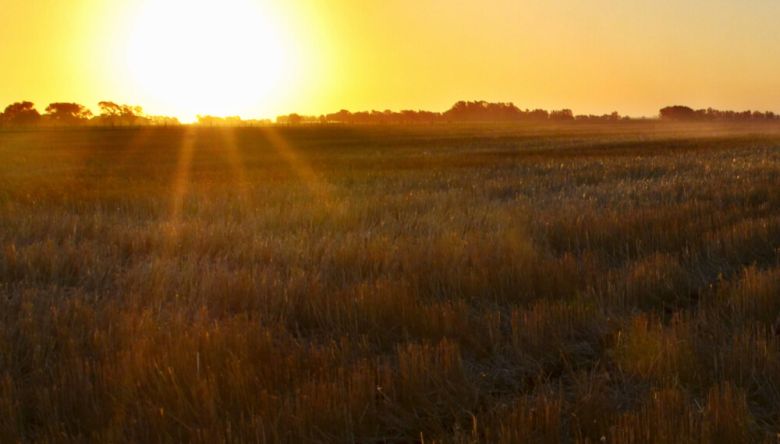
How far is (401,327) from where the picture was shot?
13.9 feet

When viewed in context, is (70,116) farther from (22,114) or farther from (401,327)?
(401,327)

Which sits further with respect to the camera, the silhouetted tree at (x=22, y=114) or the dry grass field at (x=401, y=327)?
the silhouetted tree at (x=22, y=114)

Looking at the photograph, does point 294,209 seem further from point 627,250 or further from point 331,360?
point 331,360

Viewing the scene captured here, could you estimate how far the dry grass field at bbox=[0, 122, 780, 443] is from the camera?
2900 mm

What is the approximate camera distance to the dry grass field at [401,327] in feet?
9.52

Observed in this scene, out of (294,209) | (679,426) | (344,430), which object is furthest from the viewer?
(294,209)

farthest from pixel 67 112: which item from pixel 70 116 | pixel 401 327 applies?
pixel 401 327

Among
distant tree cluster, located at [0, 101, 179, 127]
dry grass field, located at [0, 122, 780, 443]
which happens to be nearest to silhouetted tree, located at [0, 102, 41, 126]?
distant tree cluster, located at [0, 101, 179, 127]

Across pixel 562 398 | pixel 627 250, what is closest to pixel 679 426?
pixel 562 398

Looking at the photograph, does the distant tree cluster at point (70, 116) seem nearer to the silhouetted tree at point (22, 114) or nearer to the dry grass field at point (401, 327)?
the silhouetted tree at point (22, 114)

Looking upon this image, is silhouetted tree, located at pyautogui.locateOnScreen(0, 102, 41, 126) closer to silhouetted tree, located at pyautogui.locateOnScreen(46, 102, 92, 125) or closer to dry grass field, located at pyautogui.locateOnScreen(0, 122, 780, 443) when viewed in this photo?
silhouetted tree, located at pyautogui.locateOnScreen(46, 102, 92, 125)

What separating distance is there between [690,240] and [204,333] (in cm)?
496

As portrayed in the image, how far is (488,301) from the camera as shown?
485cm

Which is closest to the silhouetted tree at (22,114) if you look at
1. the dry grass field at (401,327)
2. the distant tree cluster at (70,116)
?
the distant tree cluster at (70,116)
